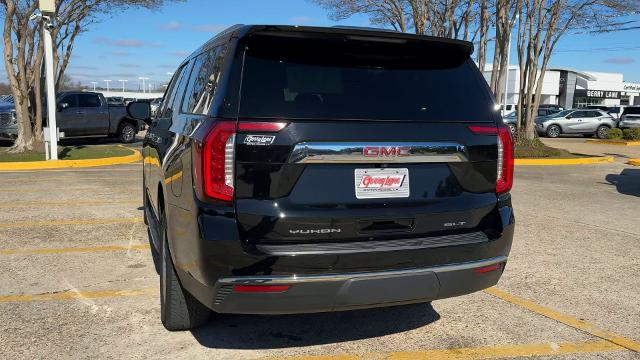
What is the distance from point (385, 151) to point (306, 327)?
153 cm

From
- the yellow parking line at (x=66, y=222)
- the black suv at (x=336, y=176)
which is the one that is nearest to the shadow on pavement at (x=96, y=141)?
the yellow parking line at (x=66, y=222)

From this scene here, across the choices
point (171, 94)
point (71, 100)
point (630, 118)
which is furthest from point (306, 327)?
point (630, 118)

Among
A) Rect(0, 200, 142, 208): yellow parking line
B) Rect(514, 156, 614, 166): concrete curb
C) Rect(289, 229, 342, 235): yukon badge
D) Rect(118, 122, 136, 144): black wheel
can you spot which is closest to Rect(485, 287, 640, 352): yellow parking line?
Rect(289, 229, 342, 235): yukon badge

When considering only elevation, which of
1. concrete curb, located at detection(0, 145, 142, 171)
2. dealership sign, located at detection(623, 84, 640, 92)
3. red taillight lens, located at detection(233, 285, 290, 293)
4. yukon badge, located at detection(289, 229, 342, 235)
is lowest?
concrete curb, located at detection(0, 145, 142, 171)

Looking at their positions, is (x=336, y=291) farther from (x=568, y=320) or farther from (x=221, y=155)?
(x=568, y=320)

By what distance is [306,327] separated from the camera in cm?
382

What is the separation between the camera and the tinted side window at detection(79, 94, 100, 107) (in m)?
19.1

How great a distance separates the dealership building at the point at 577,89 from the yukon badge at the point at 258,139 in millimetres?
60200

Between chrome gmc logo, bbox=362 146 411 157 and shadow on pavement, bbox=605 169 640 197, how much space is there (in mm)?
8835

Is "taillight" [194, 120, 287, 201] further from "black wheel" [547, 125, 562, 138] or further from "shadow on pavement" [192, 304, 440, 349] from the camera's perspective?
"black wheel" [547, 125, 562, 138]

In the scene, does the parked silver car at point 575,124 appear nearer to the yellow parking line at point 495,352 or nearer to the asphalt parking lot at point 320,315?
the asphalt parking lot at point 320,315

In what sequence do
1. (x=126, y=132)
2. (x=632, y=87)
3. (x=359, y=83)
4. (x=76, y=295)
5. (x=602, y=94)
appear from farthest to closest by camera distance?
(x=632, y=87), (x=602, y=94), (x=126, y=132), (x=76, y=295), (x=359, y=83)

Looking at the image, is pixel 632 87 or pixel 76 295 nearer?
pixel 76 295

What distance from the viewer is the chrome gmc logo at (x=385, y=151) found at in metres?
2.89
